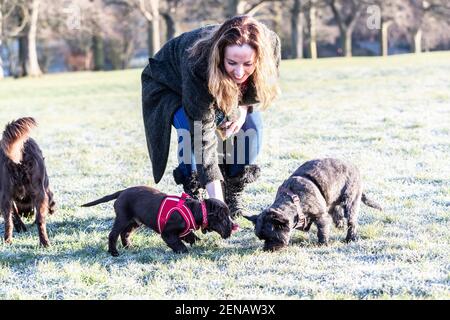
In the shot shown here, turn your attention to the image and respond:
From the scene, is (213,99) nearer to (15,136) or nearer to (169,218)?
(169,218)

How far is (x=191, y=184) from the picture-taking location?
239 inches

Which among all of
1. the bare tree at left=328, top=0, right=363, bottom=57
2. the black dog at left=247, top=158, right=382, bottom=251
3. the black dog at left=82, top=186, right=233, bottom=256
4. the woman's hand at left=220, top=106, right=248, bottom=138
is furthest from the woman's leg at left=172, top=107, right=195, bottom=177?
the bare tree at left=328, top=0, right=363, bottom=57

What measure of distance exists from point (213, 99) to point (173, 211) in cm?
90

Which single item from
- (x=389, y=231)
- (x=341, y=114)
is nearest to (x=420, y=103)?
(x=341, y=114)

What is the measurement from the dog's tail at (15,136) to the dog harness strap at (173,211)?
4.02 feet

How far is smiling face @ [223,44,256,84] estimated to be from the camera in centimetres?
492

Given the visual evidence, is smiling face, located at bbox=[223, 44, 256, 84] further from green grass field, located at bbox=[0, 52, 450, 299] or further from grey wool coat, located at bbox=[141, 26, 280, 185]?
green grass field, located at bbox=[0, 52, 450, 299]

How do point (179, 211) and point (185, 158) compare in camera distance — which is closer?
point (179, 211)

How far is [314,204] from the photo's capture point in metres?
5.30

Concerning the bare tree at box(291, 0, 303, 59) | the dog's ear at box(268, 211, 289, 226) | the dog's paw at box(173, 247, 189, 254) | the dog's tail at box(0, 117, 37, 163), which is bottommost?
the dog's paw at box(173, 247, 189, 254)

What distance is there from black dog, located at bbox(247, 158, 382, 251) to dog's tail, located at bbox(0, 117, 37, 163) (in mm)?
1883

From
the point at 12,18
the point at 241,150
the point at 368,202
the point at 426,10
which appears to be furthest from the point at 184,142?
the point at 426,10

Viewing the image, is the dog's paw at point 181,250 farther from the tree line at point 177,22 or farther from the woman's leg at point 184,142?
the tree line at point 177,22

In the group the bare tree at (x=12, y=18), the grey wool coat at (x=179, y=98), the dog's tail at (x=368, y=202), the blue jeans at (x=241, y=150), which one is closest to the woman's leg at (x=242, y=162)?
the blue jeans at (x=241, y=150)
